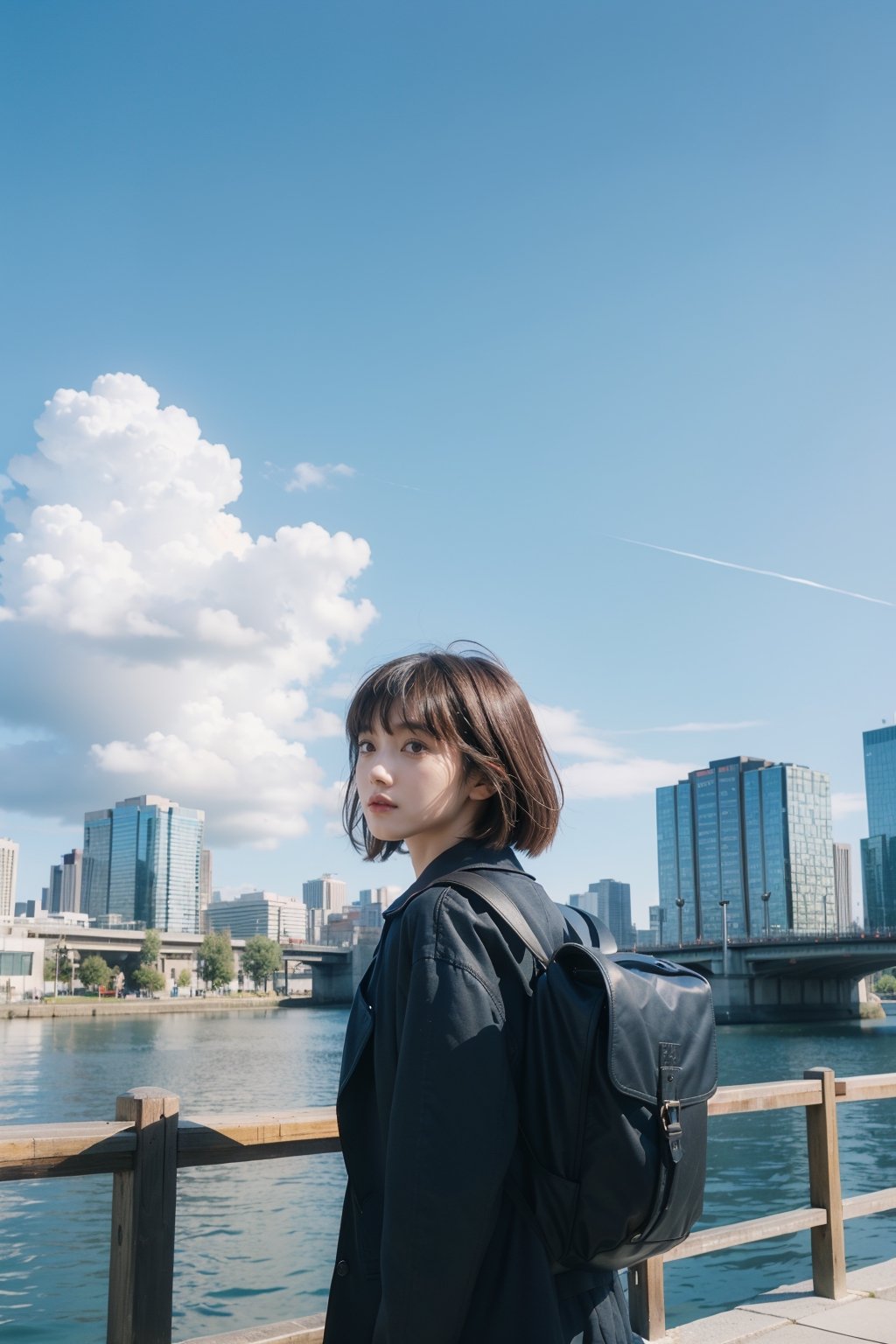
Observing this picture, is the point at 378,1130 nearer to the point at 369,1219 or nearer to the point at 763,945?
the point at 369,1219

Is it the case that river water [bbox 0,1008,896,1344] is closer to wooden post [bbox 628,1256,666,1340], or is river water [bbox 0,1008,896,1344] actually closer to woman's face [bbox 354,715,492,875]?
wooden post [bbox 628,1256,666,1340]

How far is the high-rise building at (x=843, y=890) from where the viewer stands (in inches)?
5595

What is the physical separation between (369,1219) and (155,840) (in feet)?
669

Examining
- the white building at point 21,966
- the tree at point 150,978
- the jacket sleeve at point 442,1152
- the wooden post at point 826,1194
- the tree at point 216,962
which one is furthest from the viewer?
the tree at point 216,962

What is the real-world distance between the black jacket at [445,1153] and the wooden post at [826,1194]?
10.3 ft

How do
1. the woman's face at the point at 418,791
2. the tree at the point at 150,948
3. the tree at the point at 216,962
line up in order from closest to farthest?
the woman's face at the point at 418,791 → the tree at the point at 150,948 → the tree at the point at 216,962

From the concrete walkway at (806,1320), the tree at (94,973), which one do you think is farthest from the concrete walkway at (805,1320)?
the tree at (94,973)

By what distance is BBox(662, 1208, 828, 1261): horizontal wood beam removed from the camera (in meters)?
3.78

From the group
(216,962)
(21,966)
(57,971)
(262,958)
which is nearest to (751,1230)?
(21,966)

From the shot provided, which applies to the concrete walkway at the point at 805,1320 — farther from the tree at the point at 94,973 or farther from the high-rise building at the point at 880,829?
the high-rise building at the point at 880,829

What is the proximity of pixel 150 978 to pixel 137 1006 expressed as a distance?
17499mm

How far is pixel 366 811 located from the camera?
187cm

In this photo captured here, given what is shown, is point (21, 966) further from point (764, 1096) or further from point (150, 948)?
point (764, 1096)

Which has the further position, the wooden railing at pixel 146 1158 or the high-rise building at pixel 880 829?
A: the high-rise building at pixel 880 829
